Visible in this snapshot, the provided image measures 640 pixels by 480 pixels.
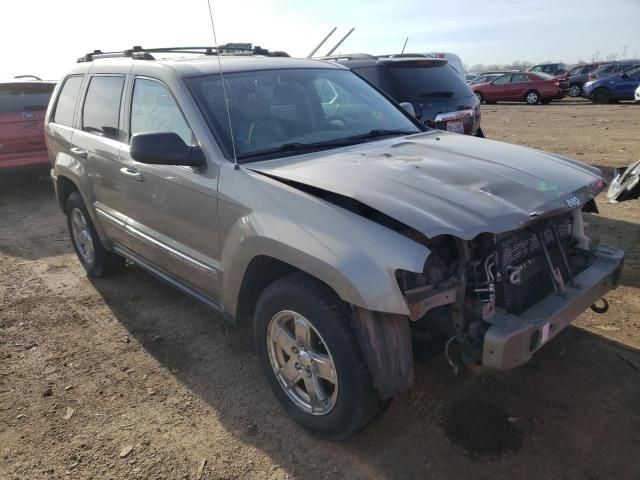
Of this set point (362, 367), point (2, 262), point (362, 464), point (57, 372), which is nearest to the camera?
point (362, 367)

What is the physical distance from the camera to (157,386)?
3391mm

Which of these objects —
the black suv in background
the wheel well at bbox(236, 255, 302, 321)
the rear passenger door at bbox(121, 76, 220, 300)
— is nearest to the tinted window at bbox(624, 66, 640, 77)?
the black suv in background

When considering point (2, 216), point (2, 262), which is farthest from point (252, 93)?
point (2, 216)

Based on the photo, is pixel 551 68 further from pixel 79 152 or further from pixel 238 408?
pixel 238 408

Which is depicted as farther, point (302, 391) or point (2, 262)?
point (2, 262)

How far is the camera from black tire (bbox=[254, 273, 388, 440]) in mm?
2445

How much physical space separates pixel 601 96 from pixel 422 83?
703 inches

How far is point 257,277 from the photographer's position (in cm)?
296

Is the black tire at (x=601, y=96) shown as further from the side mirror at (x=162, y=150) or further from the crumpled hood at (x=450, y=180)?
the side mirror at (x=162, y=150)

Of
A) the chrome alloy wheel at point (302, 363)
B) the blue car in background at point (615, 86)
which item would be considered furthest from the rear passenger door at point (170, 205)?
the blue car in background at point (615, 86)

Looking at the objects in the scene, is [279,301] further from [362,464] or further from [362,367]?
[362,464]

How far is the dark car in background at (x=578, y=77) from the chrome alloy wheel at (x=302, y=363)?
25.0m

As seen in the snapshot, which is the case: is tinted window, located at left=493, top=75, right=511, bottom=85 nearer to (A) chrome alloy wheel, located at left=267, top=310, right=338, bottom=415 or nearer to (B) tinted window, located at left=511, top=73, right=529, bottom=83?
(B) tinted window, located at left=511, top=73, right=529, bottom=83

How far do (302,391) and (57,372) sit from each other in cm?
181
